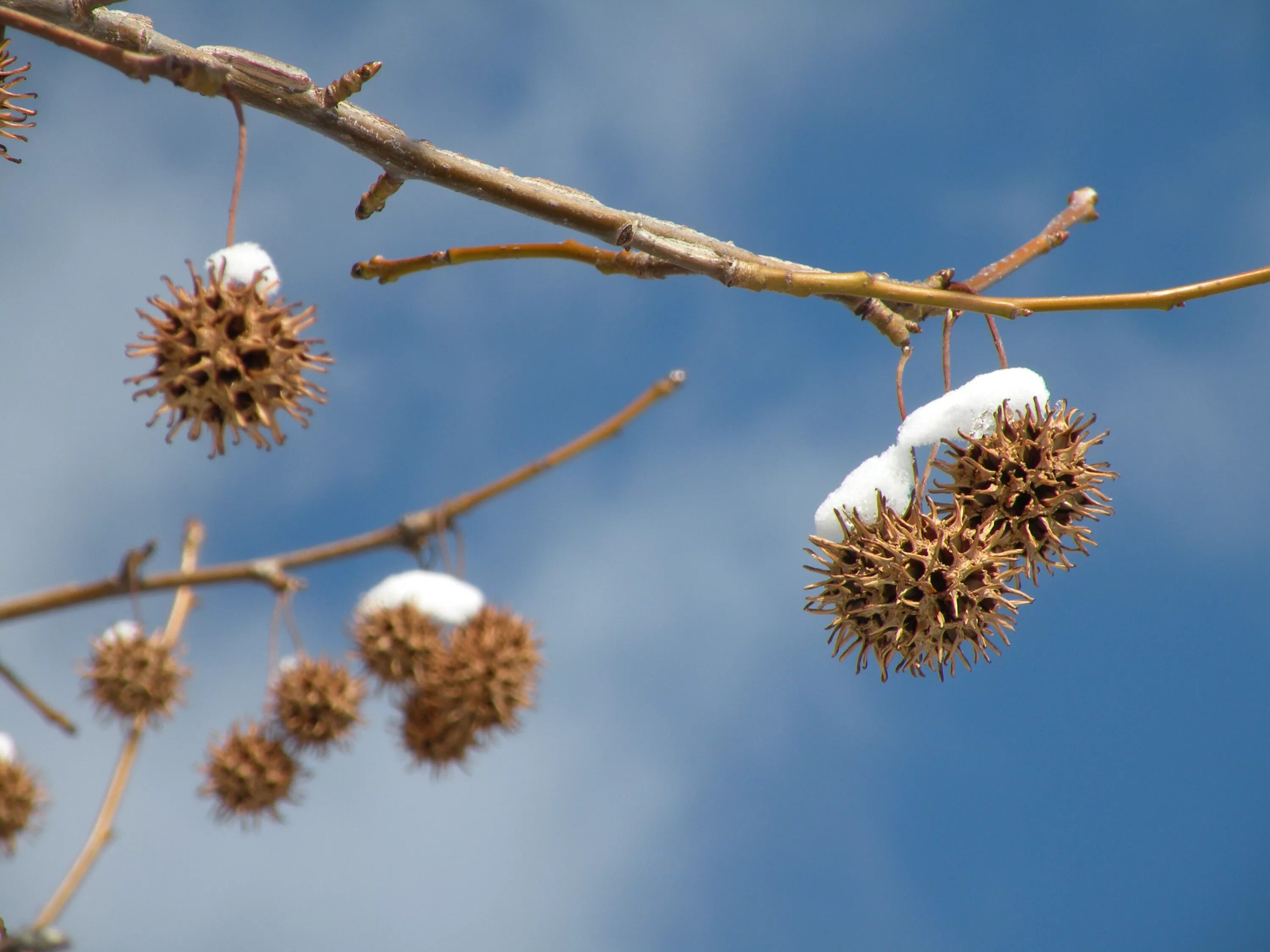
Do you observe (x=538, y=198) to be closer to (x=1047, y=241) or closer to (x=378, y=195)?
(x=378, y=195)

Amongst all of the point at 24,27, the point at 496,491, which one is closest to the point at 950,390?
the point at 496,491

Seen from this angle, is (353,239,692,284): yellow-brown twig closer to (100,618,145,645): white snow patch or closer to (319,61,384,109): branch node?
(319,61,384,109): branch node

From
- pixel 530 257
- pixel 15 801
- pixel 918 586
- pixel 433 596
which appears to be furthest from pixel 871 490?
pixel 15 801

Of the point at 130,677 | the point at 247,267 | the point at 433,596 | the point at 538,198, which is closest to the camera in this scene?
the point at 247,267

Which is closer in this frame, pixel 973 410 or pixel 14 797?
pixel 973 410

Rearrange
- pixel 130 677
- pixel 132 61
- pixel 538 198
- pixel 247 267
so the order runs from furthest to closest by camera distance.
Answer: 1. pixel 130 677
2. pixel 538 198
3. pixel 247 267
4. pixel 132 61

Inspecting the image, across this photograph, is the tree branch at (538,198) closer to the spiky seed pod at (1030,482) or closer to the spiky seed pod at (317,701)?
the spiky seed pod at (1030,482)

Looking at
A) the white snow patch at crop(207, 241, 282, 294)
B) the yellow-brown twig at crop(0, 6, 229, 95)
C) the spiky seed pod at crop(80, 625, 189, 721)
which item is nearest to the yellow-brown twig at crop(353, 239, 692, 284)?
the white snow patch at crop(207, 241, 282, 294)
